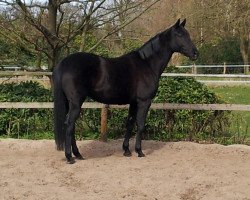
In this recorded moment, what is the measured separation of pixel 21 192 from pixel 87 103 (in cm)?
270

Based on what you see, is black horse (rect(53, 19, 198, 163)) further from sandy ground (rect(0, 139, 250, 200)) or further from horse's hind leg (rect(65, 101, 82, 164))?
sandy ground (rect(0, 139, 250, 200))

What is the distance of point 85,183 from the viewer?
Answer: 4.58 m

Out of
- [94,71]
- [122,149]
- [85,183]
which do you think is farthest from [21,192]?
[122,149]

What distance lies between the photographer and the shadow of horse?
610cm

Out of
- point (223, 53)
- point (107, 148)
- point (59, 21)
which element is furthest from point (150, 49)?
point (223, 53)

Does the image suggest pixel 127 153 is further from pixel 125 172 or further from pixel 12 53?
pixel 12 53

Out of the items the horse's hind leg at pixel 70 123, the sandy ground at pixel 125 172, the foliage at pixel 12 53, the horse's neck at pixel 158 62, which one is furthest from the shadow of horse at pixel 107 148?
the foliage at pixel 12 53

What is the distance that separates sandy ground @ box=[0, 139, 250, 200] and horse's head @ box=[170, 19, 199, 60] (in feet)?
4.75

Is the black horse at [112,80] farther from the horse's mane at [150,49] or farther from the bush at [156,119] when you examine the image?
the bush at [156,119]

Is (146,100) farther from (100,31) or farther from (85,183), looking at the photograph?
(100,31)

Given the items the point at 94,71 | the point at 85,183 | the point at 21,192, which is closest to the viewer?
the point at 21,192

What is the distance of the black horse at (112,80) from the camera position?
5383 mm

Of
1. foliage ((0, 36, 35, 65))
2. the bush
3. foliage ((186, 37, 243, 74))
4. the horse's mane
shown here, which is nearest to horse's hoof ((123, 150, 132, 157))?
the bush

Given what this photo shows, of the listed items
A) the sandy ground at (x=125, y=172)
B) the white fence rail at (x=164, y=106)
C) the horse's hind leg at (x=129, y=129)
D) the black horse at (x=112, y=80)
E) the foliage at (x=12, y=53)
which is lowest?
the sandy ground at (x=125, y=172)
